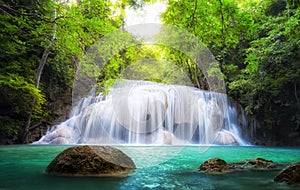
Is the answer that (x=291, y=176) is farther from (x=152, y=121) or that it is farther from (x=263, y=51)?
(x=152, y=121)

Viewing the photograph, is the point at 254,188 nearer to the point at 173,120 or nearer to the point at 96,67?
the point at 96,67

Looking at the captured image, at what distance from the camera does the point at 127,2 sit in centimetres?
491

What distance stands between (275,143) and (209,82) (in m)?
6.92

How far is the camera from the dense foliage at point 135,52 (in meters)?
4.59

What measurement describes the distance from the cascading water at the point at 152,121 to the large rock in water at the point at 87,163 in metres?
9.52

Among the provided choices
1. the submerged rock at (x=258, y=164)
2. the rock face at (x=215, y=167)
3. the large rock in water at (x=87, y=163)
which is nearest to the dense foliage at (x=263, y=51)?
the submerged rock at (x=258, y=164)

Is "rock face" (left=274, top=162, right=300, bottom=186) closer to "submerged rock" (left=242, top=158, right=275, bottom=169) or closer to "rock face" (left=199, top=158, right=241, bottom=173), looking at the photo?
"rock face" (left=199, top=158, right=241, bottom=173)

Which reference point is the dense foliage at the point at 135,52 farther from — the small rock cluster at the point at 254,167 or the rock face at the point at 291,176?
the rock face at the point at 291,176

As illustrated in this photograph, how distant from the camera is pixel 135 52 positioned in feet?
23.5

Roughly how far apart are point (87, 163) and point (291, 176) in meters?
3.24

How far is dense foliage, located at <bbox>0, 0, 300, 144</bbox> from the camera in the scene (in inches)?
181

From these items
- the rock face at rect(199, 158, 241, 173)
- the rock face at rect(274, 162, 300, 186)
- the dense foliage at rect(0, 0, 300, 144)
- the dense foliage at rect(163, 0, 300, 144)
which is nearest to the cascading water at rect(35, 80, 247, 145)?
the dense foliage at rect(0, 0, 300, 144)

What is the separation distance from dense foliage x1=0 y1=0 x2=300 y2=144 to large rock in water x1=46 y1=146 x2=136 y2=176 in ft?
7.42

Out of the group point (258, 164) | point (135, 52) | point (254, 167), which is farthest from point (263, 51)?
point (254, 167)
